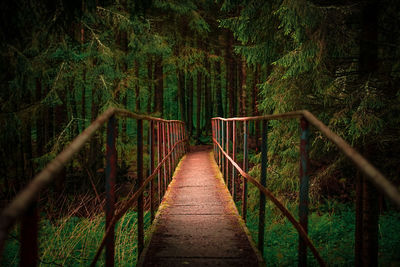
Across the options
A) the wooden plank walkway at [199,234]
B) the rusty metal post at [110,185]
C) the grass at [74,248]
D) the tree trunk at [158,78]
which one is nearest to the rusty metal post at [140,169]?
the wooden plank walkway at [199,234]

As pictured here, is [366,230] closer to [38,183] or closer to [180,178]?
[180,178]

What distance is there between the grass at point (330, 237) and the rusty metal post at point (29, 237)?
464cm

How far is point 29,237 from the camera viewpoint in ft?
3.30

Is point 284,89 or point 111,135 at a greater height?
point 284,89

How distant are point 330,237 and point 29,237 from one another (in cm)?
660

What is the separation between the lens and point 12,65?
3650 millimetres

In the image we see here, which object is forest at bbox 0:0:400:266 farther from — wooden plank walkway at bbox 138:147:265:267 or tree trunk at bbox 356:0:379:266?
wooden plank walkway at bbox 138:147:265:267

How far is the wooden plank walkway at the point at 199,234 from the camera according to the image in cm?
259

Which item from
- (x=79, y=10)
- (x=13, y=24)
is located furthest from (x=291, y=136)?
(x=13, y=24)

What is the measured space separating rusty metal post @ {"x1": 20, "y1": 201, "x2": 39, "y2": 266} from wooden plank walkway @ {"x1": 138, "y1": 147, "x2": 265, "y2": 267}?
1.70 m

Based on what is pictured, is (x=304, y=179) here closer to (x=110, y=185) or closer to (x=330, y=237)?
(x=110, y=185)

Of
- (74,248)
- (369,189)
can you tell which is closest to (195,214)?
(74,248)

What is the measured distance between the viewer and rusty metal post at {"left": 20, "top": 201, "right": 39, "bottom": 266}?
986 mm

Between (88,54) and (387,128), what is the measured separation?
6.87 metres
